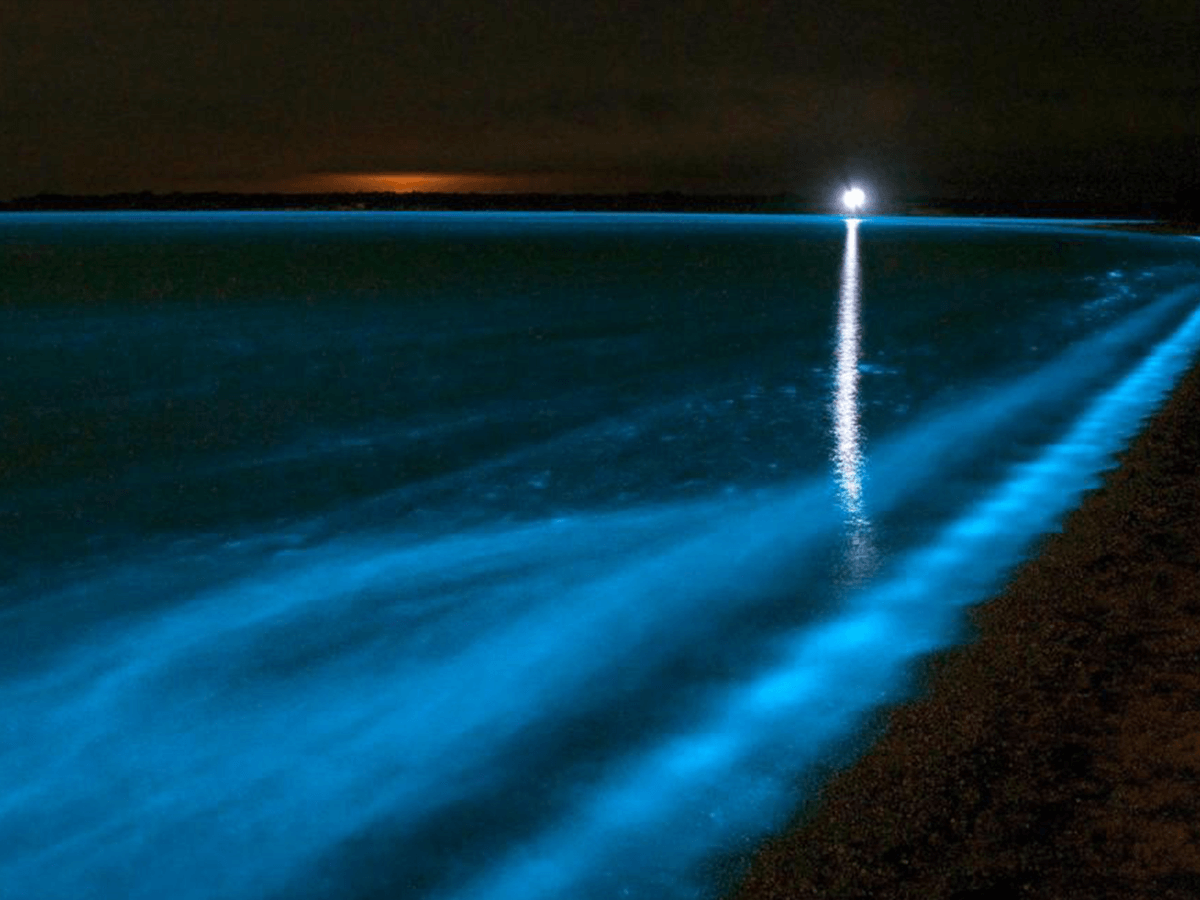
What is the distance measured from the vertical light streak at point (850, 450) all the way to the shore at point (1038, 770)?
1.24 m

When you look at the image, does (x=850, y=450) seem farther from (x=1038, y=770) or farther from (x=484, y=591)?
(x=1038, y=770)

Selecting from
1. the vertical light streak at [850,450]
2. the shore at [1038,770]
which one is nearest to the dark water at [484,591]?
the vertical light streak at [850,450]

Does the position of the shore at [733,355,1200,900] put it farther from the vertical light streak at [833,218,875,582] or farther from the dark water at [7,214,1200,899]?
the vertical light streak at [833,218,875,582]

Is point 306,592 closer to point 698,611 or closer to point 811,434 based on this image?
point 698,611

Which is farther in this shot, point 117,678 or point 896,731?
point 117,678

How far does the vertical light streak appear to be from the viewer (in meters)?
7.29

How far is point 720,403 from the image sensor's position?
1395cm

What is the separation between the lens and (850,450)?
35.1 feet

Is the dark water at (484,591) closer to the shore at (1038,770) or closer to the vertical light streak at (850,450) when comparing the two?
the vertical light streak at (850,450)

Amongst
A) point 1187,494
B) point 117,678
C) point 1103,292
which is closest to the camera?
point 117,678

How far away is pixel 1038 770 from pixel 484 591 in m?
3.74

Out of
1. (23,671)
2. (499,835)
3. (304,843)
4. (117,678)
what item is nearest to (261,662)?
(117,678)

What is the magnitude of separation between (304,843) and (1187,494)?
→ 6.30 metres

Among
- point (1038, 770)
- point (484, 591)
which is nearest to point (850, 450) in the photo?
point (484, 591)
